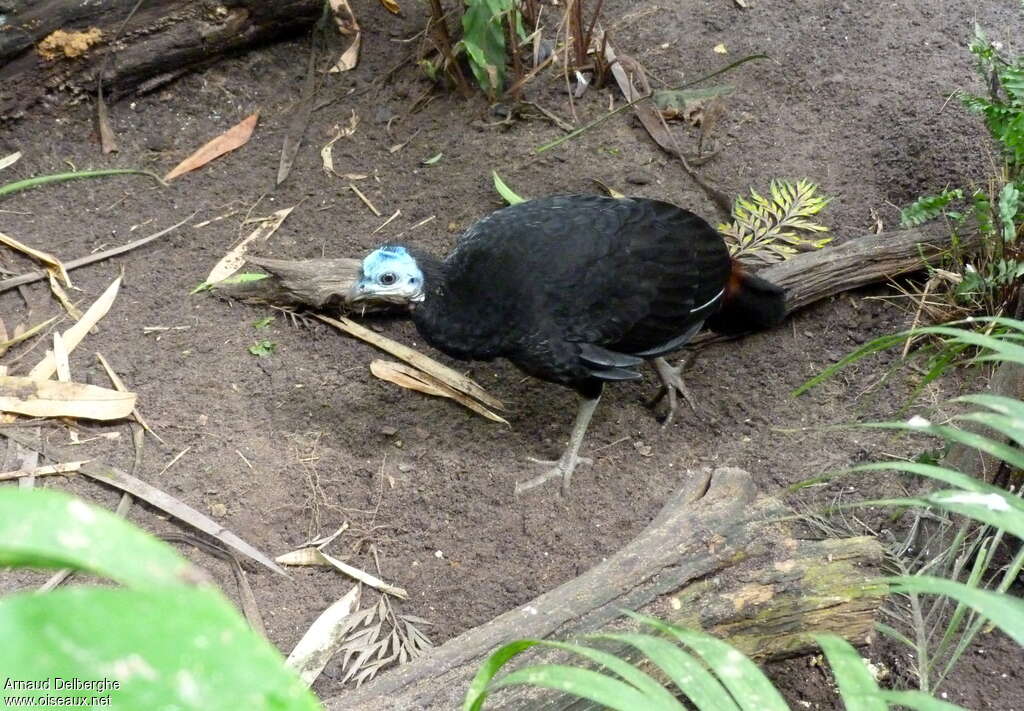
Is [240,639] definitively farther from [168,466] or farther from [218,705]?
[168,466]

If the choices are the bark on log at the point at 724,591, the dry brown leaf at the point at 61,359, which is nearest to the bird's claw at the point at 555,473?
the bark on log at the point at 724,591

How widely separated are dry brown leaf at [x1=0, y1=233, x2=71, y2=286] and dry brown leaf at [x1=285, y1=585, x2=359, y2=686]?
2074mm

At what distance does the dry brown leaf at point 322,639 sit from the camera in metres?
2.84

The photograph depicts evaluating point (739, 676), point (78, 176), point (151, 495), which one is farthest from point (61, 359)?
point (739, 676)

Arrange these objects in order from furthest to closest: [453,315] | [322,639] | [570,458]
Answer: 1. [570,458]
2. [453,315]
3. [322,639]

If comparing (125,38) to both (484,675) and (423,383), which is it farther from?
(484,675)

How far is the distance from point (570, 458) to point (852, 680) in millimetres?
2379

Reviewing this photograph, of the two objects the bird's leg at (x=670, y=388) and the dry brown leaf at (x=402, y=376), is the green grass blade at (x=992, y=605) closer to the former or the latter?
the bird's leg at (x=670, y=388)

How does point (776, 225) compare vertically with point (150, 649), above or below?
below

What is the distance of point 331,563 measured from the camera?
10.4 ft

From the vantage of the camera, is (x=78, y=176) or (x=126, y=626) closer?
(x=126, y=626)

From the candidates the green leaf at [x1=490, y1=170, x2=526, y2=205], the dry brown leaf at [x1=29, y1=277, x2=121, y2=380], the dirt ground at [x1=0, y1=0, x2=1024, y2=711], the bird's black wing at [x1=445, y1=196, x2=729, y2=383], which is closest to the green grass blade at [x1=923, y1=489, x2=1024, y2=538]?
the dirt ground at [x1=0, y1=0, x2=1024, y2=711]

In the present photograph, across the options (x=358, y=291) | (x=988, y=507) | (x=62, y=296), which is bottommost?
(x=62, y=296)

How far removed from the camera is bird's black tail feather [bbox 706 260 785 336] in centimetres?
378
